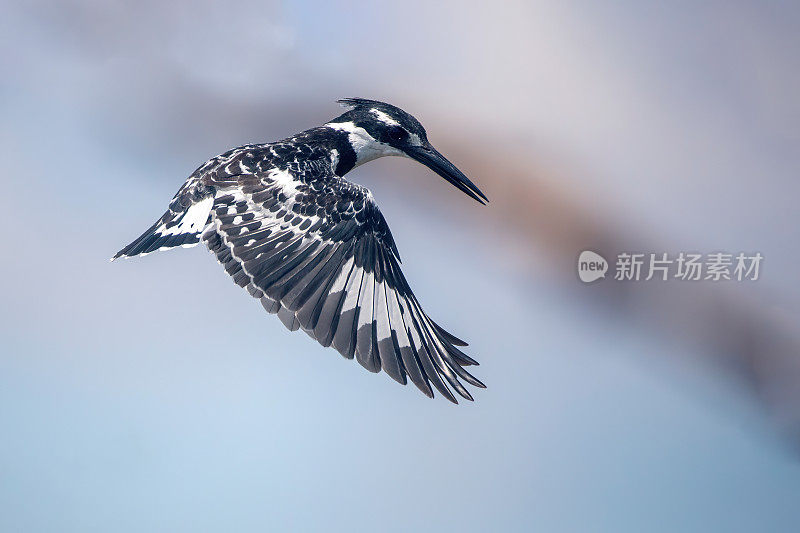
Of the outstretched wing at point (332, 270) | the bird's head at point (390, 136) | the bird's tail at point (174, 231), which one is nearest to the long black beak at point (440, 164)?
the bird's head at point (390, 136)

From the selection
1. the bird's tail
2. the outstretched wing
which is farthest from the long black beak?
the bird's tail

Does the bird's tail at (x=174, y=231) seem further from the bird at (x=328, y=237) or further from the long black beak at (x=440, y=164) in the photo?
the long black beak at (x=440, y=164)

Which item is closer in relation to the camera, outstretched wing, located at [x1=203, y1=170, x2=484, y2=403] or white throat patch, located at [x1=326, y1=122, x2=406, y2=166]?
outstretched wing, located at [x1=203, y1=170, x2=484, y2=403]

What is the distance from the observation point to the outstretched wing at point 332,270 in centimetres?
123

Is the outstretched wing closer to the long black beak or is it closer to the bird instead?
the bird

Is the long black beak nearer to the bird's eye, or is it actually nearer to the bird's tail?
the bird's eye

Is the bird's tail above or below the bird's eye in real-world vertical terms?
below

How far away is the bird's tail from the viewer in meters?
1.43

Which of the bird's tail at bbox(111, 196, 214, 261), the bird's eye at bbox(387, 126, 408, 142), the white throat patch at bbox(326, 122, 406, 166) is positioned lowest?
the bird's tail at bbox(111, 196, 214, 261)

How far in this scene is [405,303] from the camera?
4.38ft

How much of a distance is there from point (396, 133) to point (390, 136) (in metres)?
0.01

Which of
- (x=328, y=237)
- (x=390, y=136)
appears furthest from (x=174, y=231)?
(x=390, y=136)

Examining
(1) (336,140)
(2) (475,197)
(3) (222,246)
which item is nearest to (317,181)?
(1) (336,140)

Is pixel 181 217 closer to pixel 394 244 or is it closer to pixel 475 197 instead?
pixel 394 244
